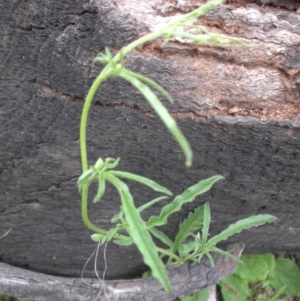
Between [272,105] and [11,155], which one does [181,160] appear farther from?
[11,155]

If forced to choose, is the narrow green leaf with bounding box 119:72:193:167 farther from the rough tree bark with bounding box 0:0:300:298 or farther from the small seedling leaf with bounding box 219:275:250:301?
the small seedling leaf with bounding box 219:275:250:301

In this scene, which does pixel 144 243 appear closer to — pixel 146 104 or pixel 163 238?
pixel 146 104

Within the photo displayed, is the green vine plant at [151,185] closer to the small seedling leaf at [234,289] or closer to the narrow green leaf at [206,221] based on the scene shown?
the narrow green leaf at [206,221]

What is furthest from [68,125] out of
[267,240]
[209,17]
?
[267,240]

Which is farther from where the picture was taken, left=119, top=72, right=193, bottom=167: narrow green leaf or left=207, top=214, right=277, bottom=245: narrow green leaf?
left=207, top=214, right=277, bottom=245: narrow green leaf

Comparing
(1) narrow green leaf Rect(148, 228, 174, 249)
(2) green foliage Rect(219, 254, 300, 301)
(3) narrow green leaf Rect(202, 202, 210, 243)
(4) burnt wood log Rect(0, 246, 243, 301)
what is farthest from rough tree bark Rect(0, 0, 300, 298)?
(2) green foliage Rect(219, 254, 300, 301)

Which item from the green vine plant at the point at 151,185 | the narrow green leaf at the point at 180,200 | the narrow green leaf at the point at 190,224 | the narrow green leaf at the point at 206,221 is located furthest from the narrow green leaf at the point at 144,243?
the narrow green leaf at the point at 190,224
